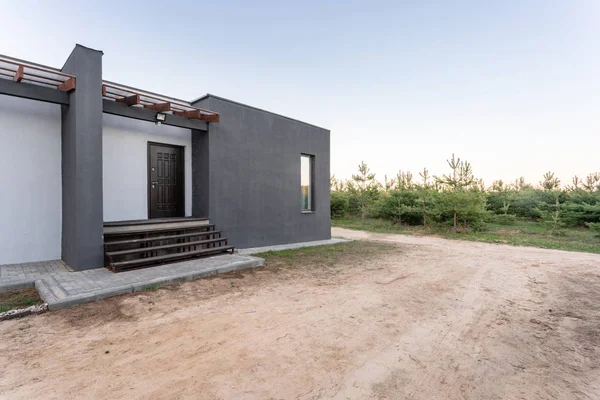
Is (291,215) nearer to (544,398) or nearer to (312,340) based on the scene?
(312,340)

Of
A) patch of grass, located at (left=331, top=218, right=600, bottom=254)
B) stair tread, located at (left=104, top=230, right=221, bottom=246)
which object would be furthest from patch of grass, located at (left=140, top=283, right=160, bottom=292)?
patch of grass, located at (left=331, top=218, right=600, bottom=254)

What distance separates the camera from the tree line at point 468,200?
12.4 metres

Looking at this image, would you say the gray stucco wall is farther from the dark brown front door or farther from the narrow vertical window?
the dark brown front door

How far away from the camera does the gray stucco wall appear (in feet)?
21.6

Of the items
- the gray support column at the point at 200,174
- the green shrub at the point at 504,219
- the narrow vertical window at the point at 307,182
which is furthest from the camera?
the green shrub at the point at 504,219

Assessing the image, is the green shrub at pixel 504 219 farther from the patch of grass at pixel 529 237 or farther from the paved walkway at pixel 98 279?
the paved walkway at pixel 98 279

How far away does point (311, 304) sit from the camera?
348 cm

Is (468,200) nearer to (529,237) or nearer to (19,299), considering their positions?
(529,237)

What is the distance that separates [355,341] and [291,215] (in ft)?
19.8

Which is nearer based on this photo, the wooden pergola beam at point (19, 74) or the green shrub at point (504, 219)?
the wooden pergola beam at point (19, 74)

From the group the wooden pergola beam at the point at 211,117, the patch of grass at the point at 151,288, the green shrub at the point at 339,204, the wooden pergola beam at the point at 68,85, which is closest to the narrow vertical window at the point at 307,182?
the wooden pergola beam at the point at 211,117

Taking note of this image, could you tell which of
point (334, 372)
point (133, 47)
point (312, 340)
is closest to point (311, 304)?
point (312, 340)

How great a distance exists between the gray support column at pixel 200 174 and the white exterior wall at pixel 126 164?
2.54 feet

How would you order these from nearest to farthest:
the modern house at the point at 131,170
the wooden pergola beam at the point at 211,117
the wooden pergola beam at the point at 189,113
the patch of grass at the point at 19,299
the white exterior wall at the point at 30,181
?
the patch of grass at the point at 19,299 → the modern house at the point at 131,170 → the white exterior wall at the point at 30,181 → the wooden pergola beam at the point at 189,113 → the wooden pergola beam at the point at 211,117
